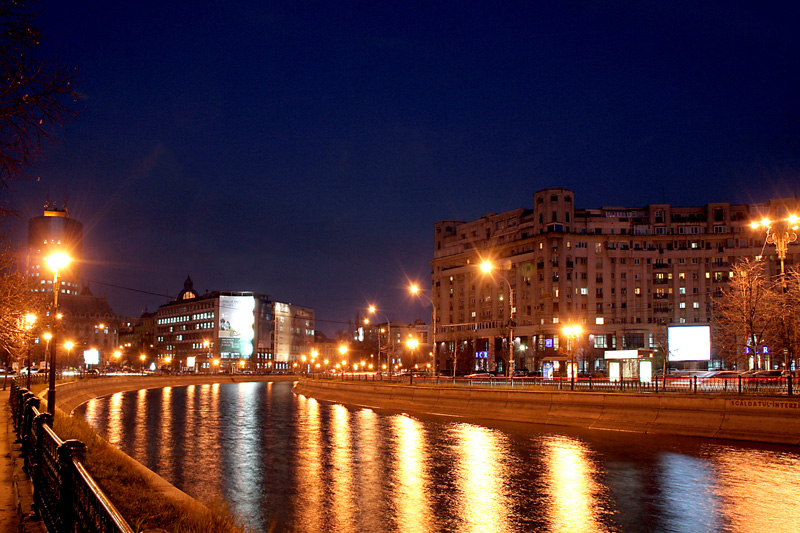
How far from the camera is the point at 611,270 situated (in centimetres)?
12225

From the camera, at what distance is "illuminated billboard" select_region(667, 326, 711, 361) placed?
49.3 m

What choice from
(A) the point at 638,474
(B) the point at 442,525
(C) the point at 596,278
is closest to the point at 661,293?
(C) the point at 596,278

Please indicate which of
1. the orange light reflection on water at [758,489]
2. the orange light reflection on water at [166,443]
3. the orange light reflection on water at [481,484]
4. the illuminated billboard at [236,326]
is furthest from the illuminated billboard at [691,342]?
the illuminated billboard at [236,326]

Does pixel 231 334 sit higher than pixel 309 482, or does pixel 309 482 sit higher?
pixel 231 334

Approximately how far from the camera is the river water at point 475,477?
534 inches

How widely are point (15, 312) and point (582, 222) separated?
111 meters

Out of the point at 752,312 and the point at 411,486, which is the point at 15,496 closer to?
the point at 411,486

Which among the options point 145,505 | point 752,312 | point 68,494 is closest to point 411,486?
point 145,505

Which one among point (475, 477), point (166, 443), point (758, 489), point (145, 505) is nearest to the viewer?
point (145, 505)

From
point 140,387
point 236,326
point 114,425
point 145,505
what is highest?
point 236,326

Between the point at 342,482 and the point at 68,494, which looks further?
the point at 342,482

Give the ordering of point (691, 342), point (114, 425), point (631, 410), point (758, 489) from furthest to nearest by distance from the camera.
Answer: point (691, 342) → point (114, 425) → point (631, 410) → point (758, 489)

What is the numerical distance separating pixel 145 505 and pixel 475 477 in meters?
10.1

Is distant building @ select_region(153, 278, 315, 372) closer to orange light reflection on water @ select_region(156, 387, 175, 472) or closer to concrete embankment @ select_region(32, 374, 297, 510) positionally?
concrete embankment @ select_region(32, 374, 297, 510)
